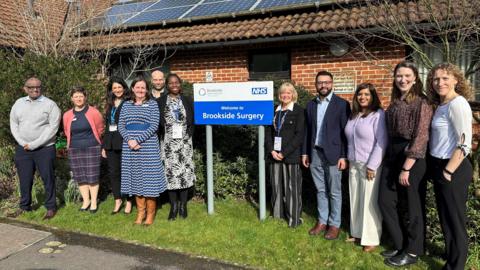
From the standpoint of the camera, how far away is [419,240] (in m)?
3.77

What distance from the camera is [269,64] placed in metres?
8.59

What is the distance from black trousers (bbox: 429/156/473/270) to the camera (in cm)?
333

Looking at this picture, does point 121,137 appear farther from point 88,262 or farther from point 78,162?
point 88,262

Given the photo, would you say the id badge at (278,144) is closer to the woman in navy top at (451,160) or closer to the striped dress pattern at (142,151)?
the striped dress pattern at (142,151)

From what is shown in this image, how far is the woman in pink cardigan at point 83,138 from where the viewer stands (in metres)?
5.30

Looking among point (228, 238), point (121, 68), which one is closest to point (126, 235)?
point (228, 238)

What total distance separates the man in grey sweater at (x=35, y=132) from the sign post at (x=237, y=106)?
1922 millimetres

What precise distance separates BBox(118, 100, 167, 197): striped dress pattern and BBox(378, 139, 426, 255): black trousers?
2.57 meters

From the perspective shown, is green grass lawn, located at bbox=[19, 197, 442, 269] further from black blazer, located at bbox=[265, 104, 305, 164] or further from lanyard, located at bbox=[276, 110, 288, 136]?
lanyard, located at bbox=[276, 110, 288, 136]

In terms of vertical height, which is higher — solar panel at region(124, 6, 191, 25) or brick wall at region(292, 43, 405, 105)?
solar panel at region(124, 6, 191, 25)

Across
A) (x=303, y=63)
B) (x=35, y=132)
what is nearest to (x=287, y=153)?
(x=35, y=132)

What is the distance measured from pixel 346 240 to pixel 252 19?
18.7 feet

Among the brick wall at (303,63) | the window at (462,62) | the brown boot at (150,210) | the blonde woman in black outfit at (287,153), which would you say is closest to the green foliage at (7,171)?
the brown boot at (150,210)

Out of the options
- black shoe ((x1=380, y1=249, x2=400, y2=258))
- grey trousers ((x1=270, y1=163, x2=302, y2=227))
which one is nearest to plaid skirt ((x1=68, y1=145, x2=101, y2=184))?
grey trousers ((x1=270, y1=163, x2=302, y2=227))
